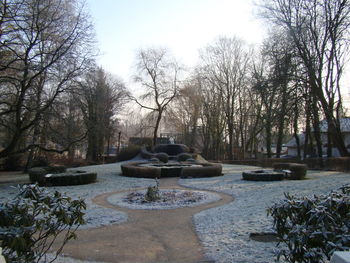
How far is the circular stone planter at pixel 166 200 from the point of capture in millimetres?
9886

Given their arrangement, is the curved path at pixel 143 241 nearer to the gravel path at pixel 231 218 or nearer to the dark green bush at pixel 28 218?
the gravel path at pixel 231 218

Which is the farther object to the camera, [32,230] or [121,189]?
[121,189]

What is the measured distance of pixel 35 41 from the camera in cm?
1318

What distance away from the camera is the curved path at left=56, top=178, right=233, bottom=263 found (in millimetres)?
5311

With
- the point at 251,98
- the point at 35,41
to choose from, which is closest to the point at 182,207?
the point at 35,41

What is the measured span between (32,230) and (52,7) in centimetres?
1277

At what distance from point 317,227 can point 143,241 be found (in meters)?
3.87

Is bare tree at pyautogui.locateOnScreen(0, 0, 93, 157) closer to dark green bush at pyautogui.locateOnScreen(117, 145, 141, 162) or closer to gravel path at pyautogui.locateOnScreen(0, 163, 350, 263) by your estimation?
gravel path at pyautogui.locateOnScreen(0, 163, 350, 263)

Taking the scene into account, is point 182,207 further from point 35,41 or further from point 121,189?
point 35,41

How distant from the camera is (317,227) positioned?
3312 millimetres

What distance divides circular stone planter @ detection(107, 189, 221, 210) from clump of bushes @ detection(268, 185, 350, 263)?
6242mm

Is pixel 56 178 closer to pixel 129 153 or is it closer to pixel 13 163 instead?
pixel 13 163

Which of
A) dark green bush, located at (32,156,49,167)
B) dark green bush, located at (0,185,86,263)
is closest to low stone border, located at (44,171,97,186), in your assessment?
dark green bush, located at (0,185,86,263)

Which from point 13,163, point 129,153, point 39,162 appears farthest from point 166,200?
point 13,163
